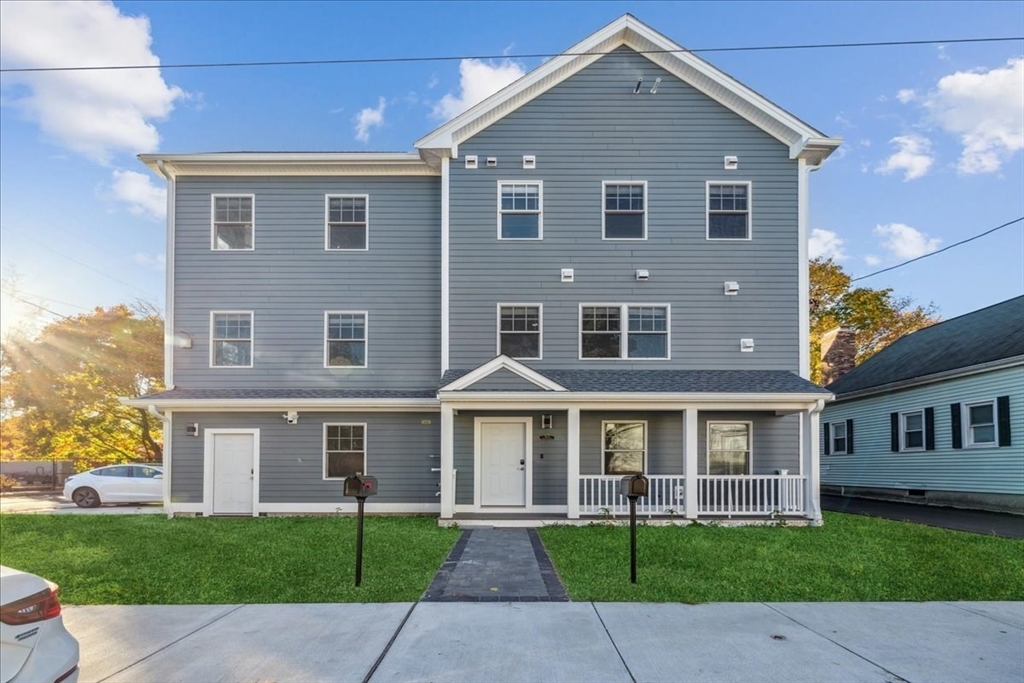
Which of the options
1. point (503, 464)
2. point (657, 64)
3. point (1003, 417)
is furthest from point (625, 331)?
point (1003, 417)

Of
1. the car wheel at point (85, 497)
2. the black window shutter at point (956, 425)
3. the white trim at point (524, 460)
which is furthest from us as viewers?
the black window shutter at point (956, 425)

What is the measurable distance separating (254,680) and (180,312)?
10.6 metres

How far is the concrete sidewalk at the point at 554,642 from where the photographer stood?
4227mm

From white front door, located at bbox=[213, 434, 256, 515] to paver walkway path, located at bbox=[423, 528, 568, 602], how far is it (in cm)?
534

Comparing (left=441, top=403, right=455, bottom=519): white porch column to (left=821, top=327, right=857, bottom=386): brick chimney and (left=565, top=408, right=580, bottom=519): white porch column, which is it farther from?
(left=821, top=327, right=857, bottom=386): brick chimney

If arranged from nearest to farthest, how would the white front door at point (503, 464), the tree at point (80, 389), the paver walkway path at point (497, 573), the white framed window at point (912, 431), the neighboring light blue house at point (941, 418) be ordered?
the paver walkway path at point (497, 573) → the white front door at point (503, 464) → the neighboring light blue house at point (941, 418) → the white framed window at point (912, 431) → the tree at point (80, 389)

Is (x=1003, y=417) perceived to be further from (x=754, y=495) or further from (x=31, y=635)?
(x=31, y=635)

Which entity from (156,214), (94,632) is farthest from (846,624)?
(156,214)

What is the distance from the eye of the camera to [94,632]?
5.09 meters

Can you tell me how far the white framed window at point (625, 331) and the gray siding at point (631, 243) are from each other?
5.8 inches

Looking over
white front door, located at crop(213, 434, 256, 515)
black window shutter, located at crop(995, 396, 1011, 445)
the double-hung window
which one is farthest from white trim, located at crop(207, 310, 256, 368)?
black window shutter, located at crop(995, 396, 1011, 445)

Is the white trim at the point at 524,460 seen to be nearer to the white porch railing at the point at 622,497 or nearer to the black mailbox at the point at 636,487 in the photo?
the white porch railing at the point at 622,497

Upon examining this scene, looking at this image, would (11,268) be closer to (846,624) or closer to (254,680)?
(254,680)

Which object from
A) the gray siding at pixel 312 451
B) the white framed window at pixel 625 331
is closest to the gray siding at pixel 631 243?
the white framed window at pixel 625 331
